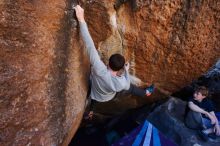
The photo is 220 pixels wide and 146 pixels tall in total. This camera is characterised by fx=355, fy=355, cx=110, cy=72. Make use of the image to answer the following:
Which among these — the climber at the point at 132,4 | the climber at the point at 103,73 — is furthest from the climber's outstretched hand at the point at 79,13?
the climber at the point at 132,4

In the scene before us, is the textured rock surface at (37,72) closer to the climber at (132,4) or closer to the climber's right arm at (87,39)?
the climber's right arm at (87,39)

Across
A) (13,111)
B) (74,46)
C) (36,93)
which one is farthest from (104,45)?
(13,111)

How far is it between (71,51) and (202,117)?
242cm

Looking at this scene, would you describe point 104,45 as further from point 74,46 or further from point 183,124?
point 183,124

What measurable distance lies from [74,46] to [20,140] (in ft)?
4.07

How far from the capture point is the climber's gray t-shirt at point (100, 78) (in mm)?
3965

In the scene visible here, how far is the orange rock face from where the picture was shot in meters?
3.49

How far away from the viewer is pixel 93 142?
6.36 meters

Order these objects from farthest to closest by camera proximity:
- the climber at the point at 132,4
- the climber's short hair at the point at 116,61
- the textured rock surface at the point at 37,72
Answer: the climber at the point at 132,4
the climber's short hair at the point at 116,61
the textured rock surface at the point at 37,72

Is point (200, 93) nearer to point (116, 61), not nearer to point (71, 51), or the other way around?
point (116, 61)

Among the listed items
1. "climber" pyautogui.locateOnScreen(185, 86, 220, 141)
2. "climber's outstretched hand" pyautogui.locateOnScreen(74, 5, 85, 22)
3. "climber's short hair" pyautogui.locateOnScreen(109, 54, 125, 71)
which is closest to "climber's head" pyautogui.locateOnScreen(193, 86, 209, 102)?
"climber" pyautogui.locateOnScreen(185, 86, 220, 141)

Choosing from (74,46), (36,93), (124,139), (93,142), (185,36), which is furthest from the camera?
(93,142)

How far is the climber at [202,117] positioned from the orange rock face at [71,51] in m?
0.39

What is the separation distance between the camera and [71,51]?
4.11 metres
